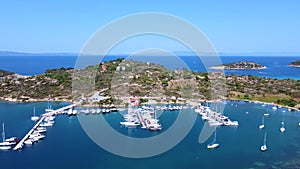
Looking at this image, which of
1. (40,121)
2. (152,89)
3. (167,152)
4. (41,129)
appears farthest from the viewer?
(152,89)

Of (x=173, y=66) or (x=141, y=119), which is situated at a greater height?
(x=173, y=66)

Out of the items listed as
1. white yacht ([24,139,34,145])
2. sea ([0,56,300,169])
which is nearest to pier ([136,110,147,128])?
sea ([0,56,300,169])

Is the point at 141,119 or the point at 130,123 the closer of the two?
the point at 130,123

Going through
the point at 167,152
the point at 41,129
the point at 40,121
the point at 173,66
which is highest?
the point at 173,66

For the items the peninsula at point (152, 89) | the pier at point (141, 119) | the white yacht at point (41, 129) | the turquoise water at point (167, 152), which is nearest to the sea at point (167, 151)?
the turquoise water at point (167, 152)

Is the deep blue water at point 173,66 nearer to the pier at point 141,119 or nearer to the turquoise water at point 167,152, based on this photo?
the pier at point 141,119

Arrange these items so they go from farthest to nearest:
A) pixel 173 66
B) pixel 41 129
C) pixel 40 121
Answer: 1. pixel 40 121
2. pixel 41 129
3. pixel 173 66

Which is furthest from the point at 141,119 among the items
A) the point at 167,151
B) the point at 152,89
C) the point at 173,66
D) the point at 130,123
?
the point at 152,89

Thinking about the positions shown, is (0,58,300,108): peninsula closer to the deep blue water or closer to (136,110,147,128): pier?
(136,110,147,128): pier

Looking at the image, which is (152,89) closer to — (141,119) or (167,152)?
(141,119)
